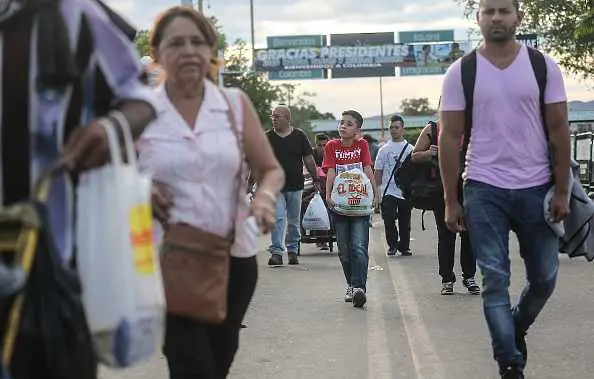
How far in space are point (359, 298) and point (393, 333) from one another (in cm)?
131

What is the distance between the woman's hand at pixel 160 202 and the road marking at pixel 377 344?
279 cm

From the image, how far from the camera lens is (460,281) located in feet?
37.0

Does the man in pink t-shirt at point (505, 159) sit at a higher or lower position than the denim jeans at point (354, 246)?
higher

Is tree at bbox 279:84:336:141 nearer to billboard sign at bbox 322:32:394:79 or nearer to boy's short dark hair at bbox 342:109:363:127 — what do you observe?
billboard sign at bbox 322:32:394:79

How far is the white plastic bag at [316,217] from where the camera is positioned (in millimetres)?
15432

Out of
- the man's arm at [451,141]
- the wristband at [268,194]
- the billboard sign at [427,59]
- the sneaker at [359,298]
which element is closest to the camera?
the wristband at [268,194]

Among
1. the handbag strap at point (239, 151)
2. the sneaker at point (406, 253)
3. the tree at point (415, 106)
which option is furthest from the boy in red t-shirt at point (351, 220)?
the tree at point (415, 106)

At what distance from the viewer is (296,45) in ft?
245

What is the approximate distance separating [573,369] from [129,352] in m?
4.32

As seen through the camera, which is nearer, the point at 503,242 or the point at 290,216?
the point at 503,242

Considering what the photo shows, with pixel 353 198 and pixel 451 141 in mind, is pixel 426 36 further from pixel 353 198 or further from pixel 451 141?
pixel 451 141

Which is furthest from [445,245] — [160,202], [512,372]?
[160,202]

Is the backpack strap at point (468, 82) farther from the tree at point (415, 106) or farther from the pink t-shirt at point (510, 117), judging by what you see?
the tree at point (415, 106)

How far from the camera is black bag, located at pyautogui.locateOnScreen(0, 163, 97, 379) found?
2768mm
